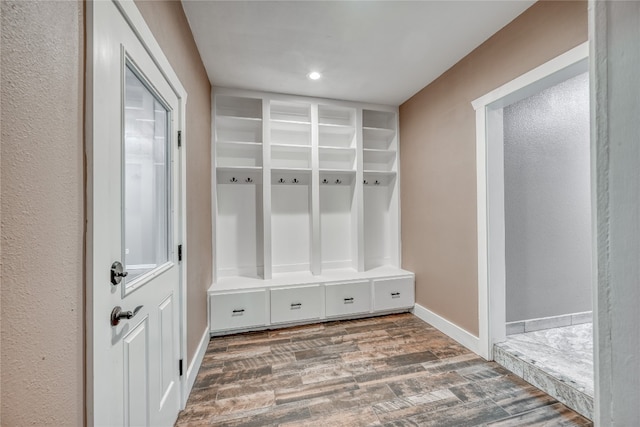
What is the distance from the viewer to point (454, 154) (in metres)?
2.50

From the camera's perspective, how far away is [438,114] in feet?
8.90

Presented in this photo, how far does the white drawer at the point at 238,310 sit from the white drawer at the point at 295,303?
4.4 inches

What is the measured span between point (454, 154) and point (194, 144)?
2.30m

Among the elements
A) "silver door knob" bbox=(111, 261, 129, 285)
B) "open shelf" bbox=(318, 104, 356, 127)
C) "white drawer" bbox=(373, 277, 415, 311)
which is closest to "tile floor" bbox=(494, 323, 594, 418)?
"white drawer" bbox=(373, 277, 415, 311)

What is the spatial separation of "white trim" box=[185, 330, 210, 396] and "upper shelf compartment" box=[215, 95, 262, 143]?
206cm

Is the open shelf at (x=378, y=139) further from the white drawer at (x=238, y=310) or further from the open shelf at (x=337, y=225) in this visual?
the white drawer at (x=238, y=310)

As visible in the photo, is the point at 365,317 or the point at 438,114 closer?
the point at 438,114

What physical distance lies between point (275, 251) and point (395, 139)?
6.87ft

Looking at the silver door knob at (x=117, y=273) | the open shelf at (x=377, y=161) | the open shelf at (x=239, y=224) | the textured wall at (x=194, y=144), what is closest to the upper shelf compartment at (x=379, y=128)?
the open shelf at (x=377, y=161)

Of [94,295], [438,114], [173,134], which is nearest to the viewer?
[94,295]

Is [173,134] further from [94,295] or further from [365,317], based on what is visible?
[365,317]

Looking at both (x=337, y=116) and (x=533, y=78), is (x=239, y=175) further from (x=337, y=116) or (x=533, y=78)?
(x=533, y=78)
